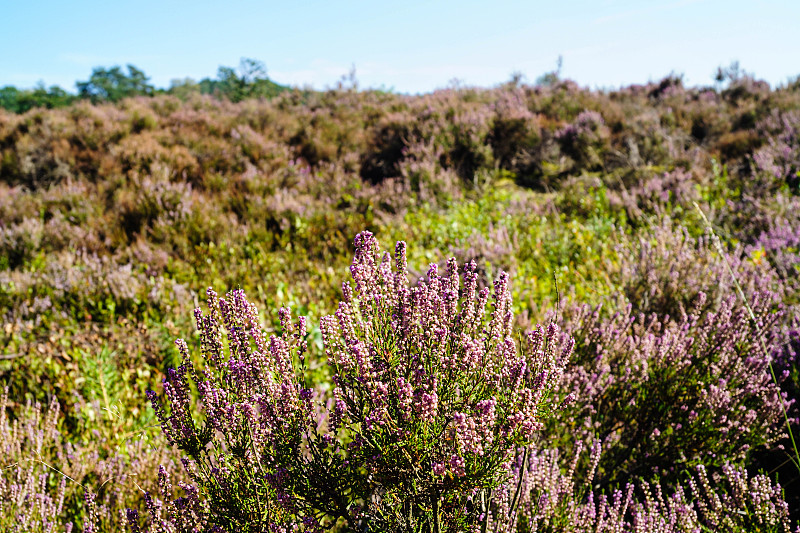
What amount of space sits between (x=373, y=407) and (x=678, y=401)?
1977 mm

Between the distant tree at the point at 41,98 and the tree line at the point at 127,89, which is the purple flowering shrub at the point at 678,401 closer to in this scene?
the tree line at the point at 127,89

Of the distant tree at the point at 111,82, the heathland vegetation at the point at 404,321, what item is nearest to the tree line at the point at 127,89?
the distant tree at the point at 111,82

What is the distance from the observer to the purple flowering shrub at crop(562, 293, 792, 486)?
7.86 feet

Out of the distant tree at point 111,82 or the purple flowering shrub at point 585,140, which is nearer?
the purple flowering shrub at point 585,140

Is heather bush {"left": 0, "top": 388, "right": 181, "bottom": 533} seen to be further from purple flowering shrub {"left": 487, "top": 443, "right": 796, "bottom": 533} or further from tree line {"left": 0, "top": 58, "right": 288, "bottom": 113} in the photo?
tree line {"left": 0, "top": 58, "right": 288, "bottom": 113}

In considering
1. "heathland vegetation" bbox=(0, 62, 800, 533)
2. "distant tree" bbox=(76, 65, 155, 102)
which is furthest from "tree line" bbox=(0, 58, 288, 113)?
"heathland vegetation" bbox=(0, 62, 800, 533)

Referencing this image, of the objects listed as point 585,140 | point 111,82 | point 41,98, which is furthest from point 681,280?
point 111,82

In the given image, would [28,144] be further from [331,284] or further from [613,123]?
[613,123]

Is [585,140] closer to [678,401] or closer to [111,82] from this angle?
[678,401]

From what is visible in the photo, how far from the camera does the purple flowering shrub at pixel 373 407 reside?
52.3 inches

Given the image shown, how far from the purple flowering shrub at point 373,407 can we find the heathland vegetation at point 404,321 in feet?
0.04

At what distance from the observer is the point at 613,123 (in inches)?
405

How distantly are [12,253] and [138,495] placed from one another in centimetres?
496

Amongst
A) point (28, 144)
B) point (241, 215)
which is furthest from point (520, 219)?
point (28, 144)
